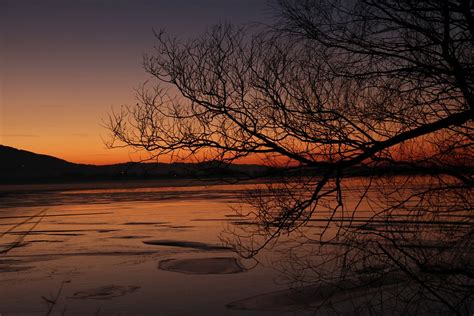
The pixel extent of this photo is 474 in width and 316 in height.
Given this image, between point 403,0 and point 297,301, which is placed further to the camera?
point 297,301

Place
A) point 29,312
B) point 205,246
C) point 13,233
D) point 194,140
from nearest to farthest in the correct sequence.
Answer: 1. point 194,140
2. point 29,312
3. point 205,246
4. point 13,233

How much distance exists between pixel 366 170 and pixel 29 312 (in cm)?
589

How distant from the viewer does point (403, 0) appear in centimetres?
480

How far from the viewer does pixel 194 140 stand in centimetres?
530

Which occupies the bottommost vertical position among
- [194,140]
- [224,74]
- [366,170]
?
[366,170]

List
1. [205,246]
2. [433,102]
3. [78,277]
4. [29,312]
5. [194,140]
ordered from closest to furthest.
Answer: [433,102]
[194,140]
[29,312]
[78,277]
[205,246]

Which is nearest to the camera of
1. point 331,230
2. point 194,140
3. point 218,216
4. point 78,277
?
point 194,140

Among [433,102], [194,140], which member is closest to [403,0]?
[433,102]

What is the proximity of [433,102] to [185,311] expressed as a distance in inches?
205

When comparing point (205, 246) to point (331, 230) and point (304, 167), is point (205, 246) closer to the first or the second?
point (331, 230)

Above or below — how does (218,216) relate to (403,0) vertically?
below

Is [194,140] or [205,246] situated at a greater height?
[194,140]

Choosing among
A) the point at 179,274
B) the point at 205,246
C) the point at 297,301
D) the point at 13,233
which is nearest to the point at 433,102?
the point at 297,301

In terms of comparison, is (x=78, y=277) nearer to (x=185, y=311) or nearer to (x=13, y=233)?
(x=185, y=311)
